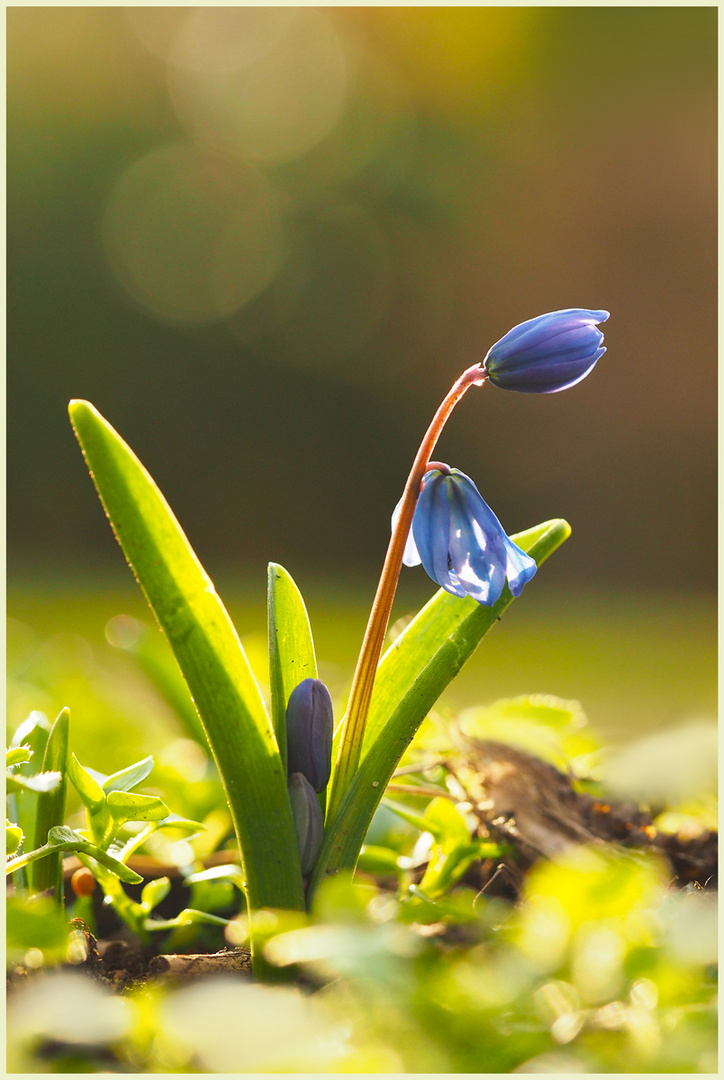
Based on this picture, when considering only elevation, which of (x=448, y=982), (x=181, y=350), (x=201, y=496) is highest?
(x=181, y=350)

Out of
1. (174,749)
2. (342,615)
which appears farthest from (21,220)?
(174,749)

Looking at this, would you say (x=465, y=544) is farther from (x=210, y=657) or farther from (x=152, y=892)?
(x=152, y=892)

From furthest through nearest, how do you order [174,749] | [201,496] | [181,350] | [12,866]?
[181,350] < [201,496] < [174,749] < [12,866]

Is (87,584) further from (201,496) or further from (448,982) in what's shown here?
(448,982)

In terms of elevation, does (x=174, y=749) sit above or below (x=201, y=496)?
below

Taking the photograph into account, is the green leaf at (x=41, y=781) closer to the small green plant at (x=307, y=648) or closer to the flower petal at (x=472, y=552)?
the small green plant at (x=307, y=648)

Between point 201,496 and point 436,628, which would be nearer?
point 436,628
